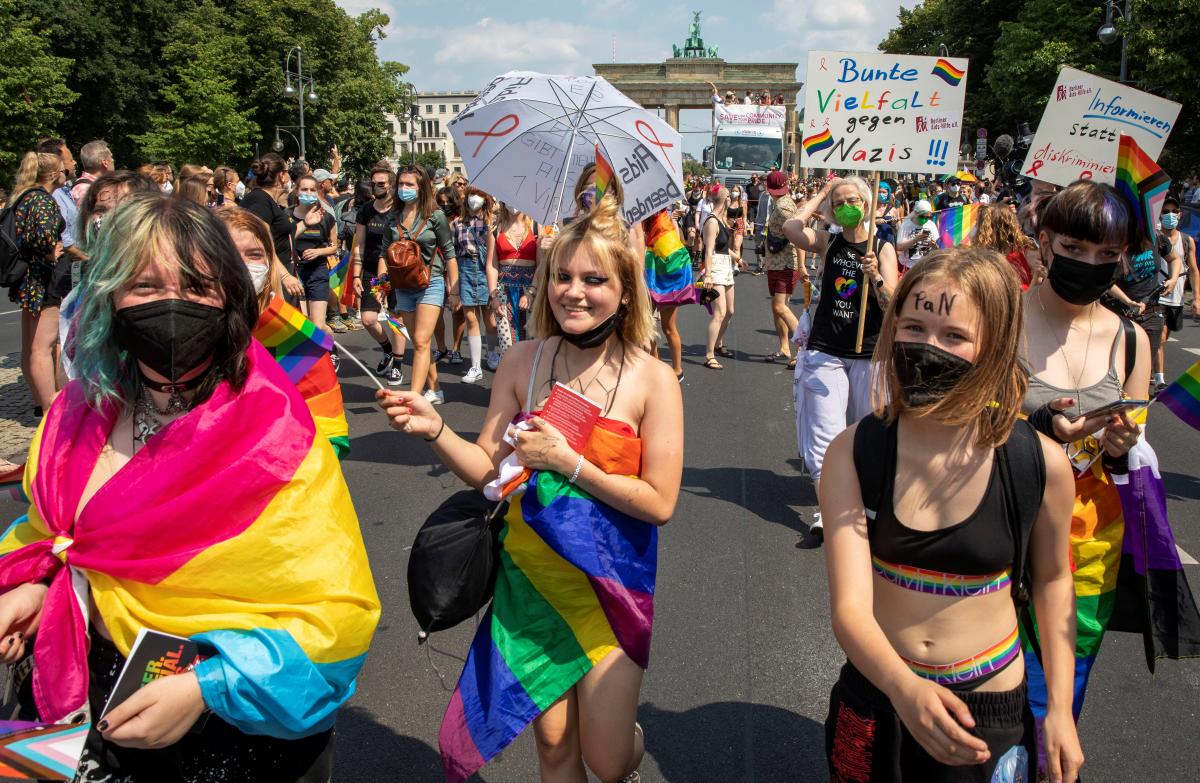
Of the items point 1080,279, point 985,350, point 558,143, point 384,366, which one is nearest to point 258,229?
point 558,143

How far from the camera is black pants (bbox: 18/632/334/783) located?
6.14ft

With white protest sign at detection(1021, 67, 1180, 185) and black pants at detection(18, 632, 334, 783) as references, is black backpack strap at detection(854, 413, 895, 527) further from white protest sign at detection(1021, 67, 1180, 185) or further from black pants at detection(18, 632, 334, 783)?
white protest sign at detection(1021, 67, 1180, 185)

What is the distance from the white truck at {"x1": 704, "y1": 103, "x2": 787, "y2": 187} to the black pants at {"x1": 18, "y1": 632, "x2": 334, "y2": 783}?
2883 cm

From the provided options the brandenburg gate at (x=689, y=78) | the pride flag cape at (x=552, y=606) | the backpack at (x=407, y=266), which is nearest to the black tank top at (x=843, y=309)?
the pride flag cape at (x=552, y=606)

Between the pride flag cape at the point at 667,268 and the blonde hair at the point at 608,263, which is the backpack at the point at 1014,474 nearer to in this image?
the blonde hair at the point at 608,263

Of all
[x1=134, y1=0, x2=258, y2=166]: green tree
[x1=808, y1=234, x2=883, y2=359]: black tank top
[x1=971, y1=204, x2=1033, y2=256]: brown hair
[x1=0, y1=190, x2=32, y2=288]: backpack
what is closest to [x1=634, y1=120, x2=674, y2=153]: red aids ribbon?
[x1=808, y1=234, x2=883, y2=359]: black tank top

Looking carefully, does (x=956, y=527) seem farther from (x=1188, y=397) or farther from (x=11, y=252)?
(x=11, y=252)

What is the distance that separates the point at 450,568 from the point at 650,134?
3045mm

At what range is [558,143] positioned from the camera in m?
4.94

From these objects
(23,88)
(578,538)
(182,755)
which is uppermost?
(23,88)

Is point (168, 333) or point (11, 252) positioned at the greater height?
point (168, 333)

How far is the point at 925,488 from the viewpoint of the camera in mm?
2033

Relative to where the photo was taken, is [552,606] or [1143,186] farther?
[1143,186]

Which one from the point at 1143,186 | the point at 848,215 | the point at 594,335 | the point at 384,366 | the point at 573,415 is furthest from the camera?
the point at 384,366
